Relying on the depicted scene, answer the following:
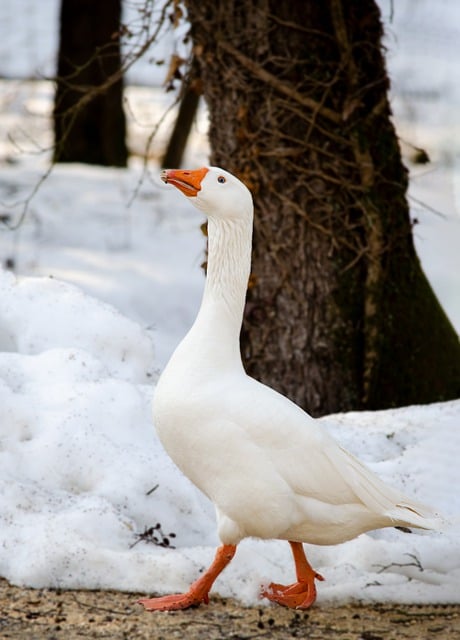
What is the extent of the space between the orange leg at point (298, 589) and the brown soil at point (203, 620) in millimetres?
34

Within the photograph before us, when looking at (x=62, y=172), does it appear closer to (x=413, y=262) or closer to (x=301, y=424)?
(x=413, y=262)

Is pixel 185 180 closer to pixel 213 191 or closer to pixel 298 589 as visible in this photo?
pixel 213 191

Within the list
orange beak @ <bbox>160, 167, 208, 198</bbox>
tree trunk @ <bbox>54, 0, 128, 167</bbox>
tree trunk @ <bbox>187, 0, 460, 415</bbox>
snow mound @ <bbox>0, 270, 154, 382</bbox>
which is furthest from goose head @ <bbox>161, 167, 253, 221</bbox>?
tree trunk @ <bbox>54, 0, 128, 167</bbox>

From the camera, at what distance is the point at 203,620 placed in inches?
136

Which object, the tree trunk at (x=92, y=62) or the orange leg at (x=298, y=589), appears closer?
the orange leg at (x=298, y=589)

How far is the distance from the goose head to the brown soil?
4.68ft

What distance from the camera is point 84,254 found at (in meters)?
8.78

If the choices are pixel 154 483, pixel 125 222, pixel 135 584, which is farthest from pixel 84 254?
pixel 135 584

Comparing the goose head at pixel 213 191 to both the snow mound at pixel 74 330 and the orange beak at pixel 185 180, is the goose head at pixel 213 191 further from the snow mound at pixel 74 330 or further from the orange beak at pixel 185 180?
the snow mound at pixel 74 330

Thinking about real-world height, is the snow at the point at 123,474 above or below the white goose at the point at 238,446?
below

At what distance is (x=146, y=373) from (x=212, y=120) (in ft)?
5.27

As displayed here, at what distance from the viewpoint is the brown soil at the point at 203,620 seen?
3.34m

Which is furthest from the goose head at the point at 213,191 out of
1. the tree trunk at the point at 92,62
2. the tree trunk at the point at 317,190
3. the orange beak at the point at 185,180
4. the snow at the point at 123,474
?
the tree trunk at the point at 92,62

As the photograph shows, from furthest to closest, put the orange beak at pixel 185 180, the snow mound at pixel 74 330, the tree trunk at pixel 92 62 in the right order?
1. the tree trunk at pixel 92 62
2. the snow mound at pixel 74 330
3. the orange beak at pixel 185 180
